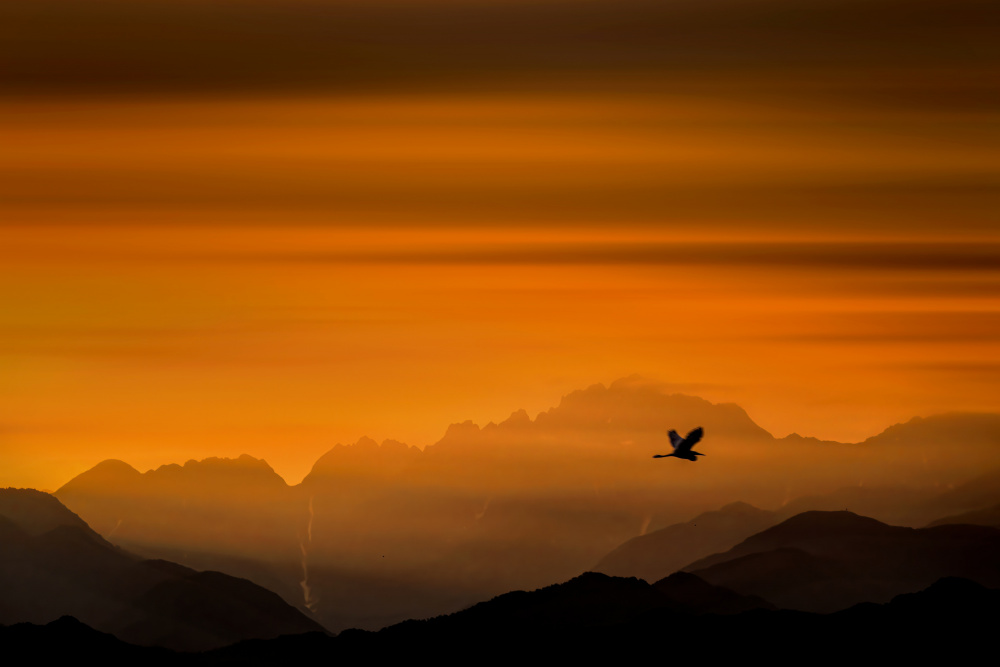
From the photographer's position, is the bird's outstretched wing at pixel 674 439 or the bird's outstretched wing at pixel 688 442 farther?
the bird's outstretched wing at pixel 674 439

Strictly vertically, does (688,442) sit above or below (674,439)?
below

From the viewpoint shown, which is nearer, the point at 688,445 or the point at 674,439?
the point at 688,445

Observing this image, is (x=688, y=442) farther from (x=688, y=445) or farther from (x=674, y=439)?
(x=674, y=439)

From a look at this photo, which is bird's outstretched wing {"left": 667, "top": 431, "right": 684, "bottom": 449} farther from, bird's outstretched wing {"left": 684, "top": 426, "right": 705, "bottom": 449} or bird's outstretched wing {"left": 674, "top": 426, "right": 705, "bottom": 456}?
bird's outstretched wing {"left": 684, "top": 426, "right": 705, "bottom": 449}

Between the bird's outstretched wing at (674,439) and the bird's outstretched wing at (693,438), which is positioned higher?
the bird's outstretched wing at (674,439)

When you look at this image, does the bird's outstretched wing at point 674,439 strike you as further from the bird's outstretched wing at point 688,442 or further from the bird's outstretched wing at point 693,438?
the bird's outstretched wing at point 693,438

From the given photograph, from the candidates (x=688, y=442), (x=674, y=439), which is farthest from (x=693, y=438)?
(x=674, y=439)

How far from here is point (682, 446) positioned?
10281 cm

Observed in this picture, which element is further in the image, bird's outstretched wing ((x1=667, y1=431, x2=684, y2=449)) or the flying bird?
bird's outstretched wing ((x1=667, y1=431, x2=684, y2=449))

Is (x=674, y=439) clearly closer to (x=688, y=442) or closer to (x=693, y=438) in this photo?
(x=688, y=442)

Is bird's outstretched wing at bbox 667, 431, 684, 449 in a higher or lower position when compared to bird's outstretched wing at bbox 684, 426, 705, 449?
higher

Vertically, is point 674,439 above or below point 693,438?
above

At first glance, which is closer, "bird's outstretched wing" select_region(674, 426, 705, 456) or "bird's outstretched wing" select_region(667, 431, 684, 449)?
"bird's outstretched wing" select_region(674, 426, 705, 456)

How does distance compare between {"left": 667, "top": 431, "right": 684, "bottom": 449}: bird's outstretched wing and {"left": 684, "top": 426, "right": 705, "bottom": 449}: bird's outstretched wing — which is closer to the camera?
{"left": 684, "top": 426, "right": 705, "bottom": 449}: bird's outstretched wing
